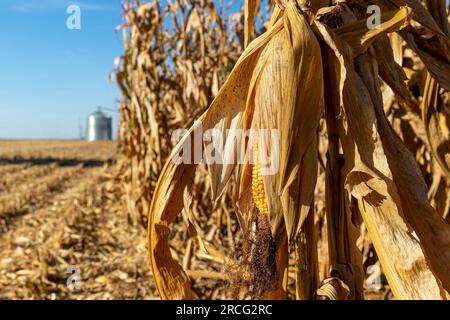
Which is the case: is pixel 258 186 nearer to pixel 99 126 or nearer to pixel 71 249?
pixel 71 249

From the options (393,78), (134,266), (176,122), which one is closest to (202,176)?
(176,122)

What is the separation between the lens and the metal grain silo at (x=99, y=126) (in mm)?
46938

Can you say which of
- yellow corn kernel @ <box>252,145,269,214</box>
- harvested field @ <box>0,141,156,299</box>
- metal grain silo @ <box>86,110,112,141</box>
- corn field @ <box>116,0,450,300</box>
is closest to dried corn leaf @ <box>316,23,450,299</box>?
corn field @ <box>116,0,450,300</box>

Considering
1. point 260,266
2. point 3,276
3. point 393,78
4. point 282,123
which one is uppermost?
point 393,78

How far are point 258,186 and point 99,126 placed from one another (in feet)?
156

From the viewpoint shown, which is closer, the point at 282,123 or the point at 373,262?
the point at 282,123

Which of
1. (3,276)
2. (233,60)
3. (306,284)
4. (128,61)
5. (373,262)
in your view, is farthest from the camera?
(128,61)

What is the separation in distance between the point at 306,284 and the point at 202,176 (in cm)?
337

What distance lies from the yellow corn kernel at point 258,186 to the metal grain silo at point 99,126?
4668cm

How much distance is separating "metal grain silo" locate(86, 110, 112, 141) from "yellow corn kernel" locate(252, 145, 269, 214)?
46.7m

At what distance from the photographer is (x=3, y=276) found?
4109 mm

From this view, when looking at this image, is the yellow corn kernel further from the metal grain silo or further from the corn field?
the metal grain silo

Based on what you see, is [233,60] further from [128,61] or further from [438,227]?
[438,227]

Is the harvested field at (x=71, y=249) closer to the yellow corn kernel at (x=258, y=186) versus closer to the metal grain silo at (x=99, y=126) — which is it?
the yellow corn kernel at (x=258, y=186)
